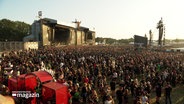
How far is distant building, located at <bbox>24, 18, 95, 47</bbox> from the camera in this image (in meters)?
58.8

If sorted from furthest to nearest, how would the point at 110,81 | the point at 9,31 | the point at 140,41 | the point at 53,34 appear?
the point at 9,31 < the point at 53,34 < the point at 140,41 < the point at 110,81

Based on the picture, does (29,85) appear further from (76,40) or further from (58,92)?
(76,40)

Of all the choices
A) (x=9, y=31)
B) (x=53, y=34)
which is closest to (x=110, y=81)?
(x=53, y=34)

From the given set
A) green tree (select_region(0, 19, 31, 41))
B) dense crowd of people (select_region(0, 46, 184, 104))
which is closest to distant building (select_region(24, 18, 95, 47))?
green tree (select_region(0, 19, 31, 41))

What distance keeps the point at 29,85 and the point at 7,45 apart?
31.7 metres

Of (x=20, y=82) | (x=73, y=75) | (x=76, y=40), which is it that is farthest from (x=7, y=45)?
(x=76, y=40)

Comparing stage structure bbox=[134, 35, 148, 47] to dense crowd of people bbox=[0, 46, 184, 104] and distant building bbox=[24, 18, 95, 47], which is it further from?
dense crowd of people bbox=[0, 46, 184, 104]

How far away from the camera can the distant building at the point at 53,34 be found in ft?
193

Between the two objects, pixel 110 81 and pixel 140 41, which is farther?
pixel 140 41

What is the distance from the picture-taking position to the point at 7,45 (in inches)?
1709

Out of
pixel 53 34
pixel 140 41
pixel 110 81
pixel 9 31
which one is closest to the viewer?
pixel 110 81

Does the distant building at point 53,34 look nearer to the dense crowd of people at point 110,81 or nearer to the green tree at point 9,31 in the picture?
the green tree at point 9,31

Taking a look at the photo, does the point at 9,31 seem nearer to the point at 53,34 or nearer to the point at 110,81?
the point at 53,34

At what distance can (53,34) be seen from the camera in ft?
210
